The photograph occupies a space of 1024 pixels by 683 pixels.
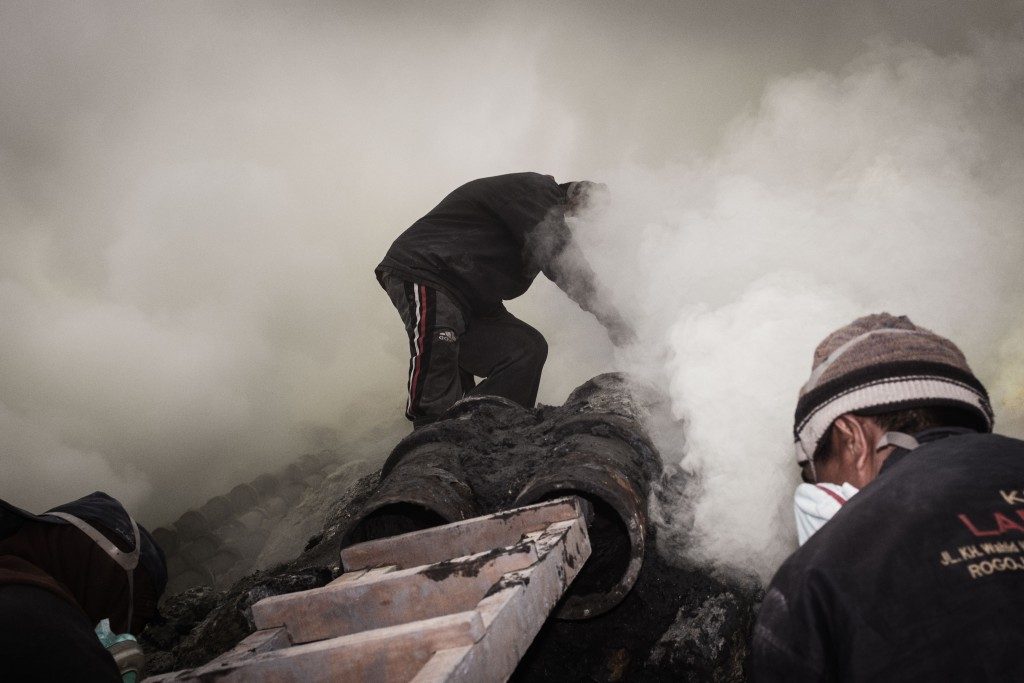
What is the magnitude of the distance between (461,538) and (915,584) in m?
1.65

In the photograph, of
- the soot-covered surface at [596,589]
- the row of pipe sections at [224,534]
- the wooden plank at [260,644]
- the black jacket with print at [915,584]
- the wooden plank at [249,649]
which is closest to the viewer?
the black jacket with print at [915,584]

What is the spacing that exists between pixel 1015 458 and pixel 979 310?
2.97 metres

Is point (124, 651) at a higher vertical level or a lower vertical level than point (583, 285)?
lower

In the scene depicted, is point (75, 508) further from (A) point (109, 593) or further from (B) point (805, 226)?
(B) point (805, 226)

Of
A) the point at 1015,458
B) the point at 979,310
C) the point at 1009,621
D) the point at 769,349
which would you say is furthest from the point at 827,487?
the point at 979,310

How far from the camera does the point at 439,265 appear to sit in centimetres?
481

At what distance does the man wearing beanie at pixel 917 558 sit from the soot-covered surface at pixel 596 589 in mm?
1498

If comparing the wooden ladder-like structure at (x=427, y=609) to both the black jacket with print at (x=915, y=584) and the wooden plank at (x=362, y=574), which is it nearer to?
the wooden plank at (x=362, y=574)

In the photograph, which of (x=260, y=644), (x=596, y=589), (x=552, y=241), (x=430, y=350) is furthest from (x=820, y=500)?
(x=552, y=241)

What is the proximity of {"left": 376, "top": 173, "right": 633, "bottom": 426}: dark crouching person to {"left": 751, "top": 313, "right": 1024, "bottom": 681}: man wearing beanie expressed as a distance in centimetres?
328

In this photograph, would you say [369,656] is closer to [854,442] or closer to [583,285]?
[854,442]

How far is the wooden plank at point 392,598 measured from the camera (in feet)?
6.25

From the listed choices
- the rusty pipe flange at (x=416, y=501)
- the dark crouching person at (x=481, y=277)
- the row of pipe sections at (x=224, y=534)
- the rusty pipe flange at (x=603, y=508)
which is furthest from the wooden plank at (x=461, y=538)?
the row of pipe sections at (x=224, y=534)

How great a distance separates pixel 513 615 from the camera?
1590mm
